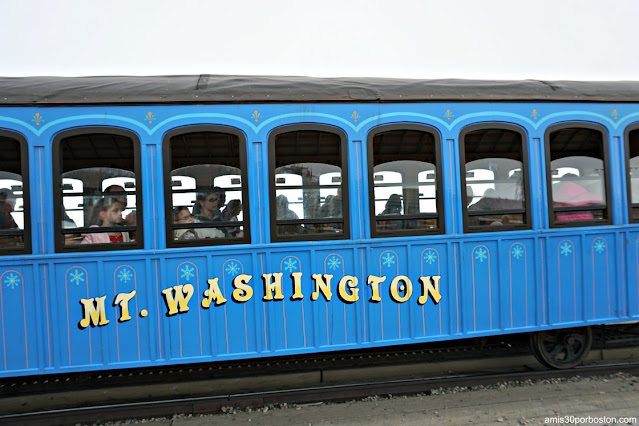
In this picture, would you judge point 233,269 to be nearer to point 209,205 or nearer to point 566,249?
point 209,205

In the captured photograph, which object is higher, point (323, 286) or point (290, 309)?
point (323, 286)

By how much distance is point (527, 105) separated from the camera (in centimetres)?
451

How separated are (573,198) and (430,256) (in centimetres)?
178

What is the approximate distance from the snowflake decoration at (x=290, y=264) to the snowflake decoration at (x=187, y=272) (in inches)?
33.9

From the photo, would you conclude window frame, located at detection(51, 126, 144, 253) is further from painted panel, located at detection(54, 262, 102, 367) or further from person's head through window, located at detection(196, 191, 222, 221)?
person's head through window, located at detection(196, 191, 222, 221)

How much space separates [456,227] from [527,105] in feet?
4.97

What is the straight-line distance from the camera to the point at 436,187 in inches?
172

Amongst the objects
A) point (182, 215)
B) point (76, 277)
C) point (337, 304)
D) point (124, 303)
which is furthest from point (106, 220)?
point (337, 304)

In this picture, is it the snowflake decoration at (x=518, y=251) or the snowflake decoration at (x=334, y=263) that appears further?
the snowflake decoration at (x=518, y=251)

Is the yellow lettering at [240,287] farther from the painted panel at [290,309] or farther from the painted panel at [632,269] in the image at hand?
the painted panel at [632,269]

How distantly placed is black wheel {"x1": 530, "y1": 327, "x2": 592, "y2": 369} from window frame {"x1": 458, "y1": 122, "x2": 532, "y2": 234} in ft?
4.45

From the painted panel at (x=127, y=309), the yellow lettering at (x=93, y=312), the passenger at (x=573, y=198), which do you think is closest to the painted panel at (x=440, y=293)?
the passenger at (x=573, y=198)

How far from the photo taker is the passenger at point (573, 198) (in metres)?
4.61

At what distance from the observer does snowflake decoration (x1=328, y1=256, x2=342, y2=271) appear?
163 inches
